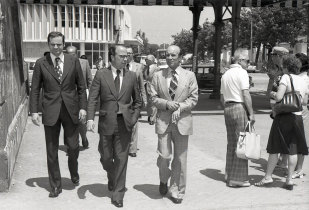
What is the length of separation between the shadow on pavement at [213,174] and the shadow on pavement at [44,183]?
195 cm

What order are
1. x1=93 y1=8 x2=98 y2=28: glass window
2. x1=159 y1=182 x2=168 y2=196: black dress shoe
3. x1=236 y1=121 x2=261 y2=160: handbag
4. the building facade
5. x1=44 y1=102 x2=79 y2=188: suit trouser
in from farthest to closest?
x1=93 y1=8 x2=98 y2=28: glass window
the building facade
x1=236 y1=121 x2=261 y2=160: handbag
x1=159 y1=182 x2=168 y2=196: black dress shoe
x1=44 y1=102 x2=79 y2=188: suit trouser

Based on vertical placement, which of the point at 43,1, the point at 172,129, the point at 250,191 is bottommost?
the point at 250,191

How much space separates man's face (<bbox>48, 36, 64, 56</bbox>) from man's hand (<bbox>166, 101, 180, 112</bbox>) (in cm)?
144

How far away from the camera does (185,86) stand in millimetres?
5535

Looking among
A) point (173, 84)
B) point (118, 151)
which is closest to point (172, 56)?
point (173, 84)

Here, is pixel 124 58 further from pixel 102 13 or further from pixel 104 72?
pixel 102 13

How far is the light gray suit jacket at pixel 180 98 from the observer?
5520mm

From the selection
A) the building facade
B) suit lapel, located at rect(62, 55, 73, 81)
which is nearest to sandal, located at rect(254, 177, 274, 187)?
suit lapel, located at rect(62, 55, 73, 81)

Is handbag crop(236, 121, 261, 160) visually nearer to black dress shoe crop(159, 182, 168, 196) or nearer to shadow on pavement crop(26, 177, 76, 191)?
black dress shoe crop(159, 182, 168, 196)

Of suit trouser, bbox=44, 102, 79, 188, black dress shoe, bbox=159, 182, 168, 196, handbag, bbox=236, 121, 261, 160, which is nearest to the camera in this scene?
suit trouser, bbox=44, 102, 79, 188

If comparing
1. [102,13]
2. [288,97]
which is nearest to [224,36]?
[102,13]

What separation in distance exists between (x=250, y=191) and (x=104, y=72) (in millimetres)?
2401

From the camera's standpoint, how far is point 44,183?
6.45m

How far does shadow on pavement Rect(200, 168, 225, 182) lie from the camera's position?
22.4 ft
